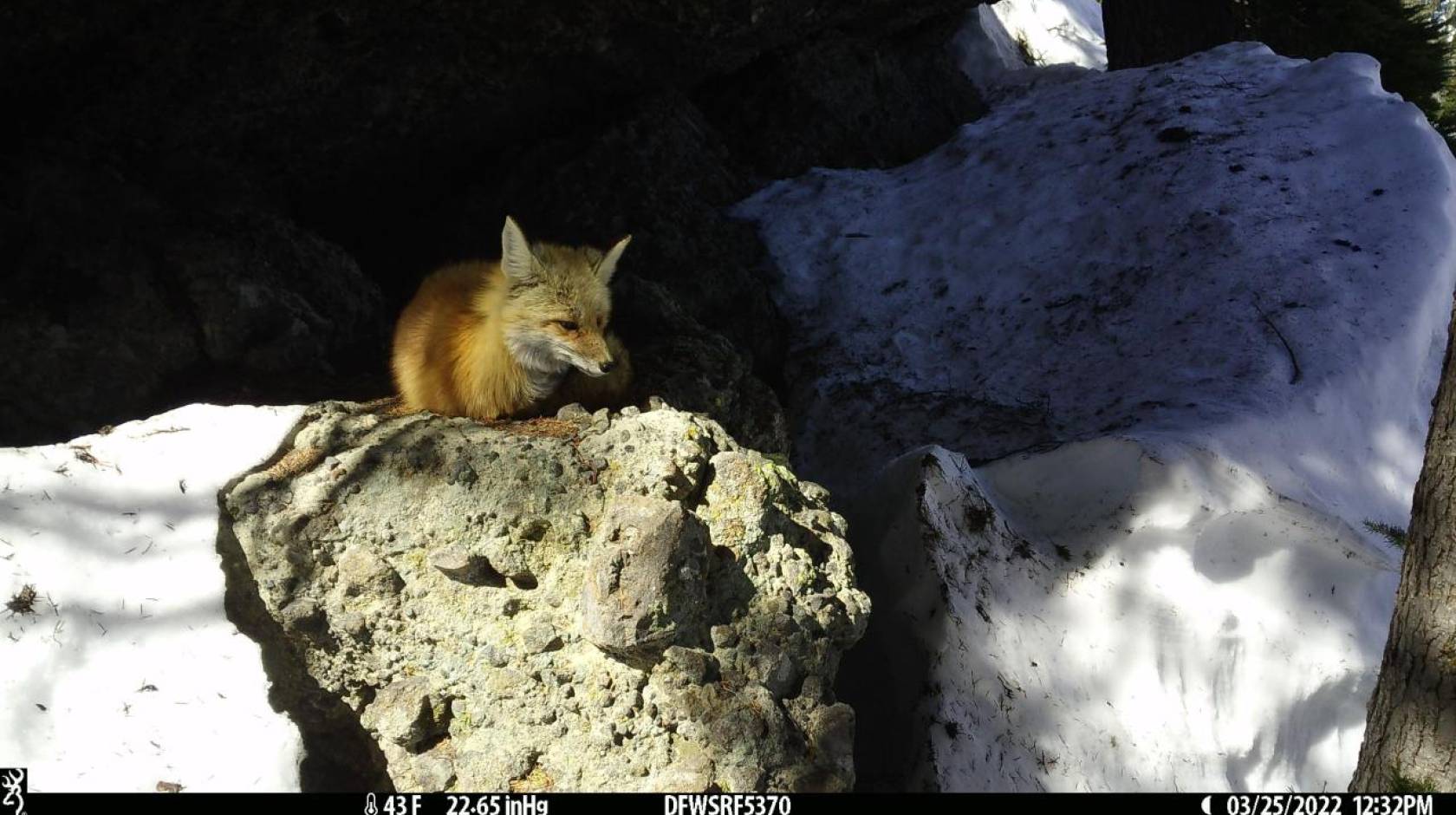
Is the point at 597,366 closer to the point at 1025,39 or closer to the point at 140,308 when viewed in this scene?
the point at 140,308

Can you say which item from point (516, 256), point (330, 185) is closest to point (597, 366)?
point (516, 256)

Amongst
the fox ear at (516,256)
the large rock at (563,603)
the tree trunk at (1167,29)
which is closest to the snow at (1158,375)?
the tree trunk at (1167,29)

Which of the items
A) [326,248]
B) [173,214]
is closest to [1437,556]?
[326,248]

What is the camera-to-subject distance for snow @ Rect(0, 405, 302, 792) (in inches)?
136

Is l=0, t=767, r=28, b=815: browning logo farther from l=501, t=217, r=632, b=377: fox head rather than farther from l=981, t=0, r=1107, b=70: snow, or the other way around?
l=981, t=0, r=1107, b=70: snow

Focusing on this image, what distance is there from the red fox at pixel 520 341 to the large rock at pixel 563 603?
27 centimetres

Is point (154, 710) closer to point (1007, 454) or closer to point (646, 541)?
point (646, 541)

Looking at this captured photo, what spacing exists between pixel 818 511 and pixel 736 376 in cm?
109

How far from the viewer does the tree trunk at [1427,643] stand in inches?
114

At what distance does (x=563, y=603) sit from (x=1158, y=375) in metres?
3.28

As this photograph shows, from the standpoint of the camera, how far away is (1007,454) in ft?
16.0

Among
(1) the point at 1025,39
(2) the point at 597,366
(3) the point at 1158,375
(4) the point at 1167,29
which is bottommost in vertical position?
(3) the point at 1158,375

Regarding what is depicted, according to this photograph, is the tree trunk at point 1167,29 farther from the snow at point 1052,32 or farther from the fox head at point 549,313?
the fox head at point 549,313

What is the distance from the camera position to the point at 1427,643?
2.92 metres
